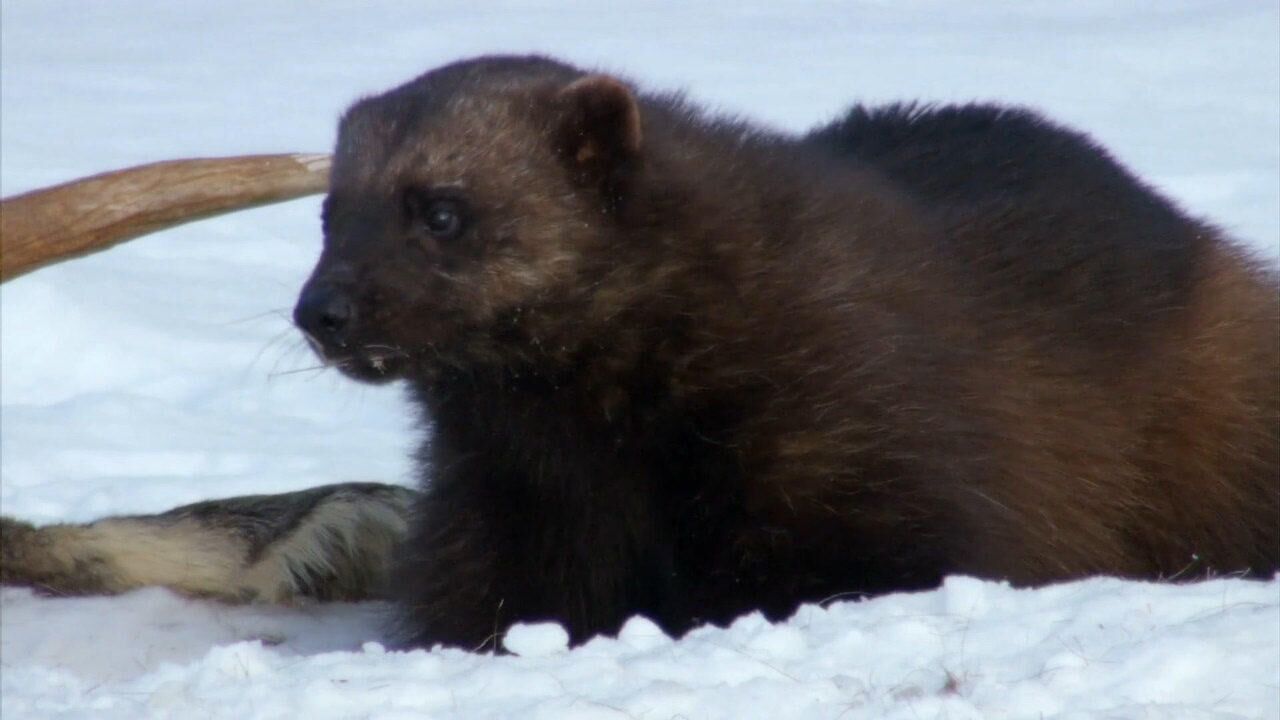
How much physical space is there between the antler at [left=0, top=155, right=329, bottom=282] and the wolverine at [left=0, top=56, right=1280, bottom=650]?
578 millimetres

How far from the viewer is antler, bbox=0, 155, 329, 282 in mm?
4566

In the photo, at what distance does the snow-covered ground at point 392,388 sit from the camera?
317cm

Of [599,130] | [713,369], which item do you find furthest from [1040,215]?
[599,130]

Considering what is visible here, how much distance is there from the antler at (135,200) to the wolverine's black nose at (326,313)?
0.91 meters

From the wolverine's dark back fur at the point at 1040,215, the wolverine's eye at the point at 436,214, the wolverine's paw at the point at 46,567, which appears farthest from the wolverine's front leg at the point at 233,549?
the wolverine's dark back fur at the point at 1040,215

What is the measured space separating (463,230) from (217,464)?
3.65 metres

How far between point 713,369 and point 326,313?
2.62 feet

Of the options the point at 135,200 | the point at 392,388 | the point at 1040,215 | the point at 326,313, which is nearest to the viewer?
the point at 326,313

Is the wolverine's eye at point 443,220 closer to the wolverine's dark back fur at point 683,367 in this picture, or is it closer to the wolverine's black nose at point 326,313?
the wolverine's dark back fur at point 683,367

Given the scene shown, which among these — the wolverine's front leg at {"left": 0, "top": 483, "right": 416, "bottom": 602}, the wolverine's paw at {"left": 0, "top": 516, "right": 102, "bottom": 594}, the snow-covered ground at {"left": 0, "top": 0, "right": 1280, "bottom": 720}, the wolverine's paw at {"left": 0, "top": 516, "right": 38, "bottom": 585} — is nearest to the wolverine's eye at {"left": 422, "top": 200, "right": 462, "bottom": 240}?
the snow-covered ground at {"left": 0, "top": 0, "right": 1280, "bottom": 720}

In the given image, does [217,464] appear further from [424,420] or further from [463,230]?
[463,230]

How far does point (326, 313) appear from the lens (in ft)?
12.7

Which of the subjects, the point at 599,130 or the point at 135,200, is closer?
the point at 599,130

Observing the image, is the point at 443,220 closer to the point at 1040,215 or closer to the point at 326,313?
the point at 326,313
